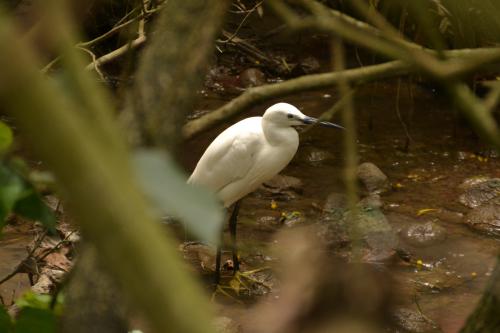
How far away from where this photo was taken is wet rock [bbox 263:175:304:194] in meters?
5.11

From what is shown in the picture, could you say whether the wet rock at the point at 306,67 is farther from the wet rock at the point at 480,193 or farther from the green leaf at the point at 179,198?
the green leaf at the point at 179,198

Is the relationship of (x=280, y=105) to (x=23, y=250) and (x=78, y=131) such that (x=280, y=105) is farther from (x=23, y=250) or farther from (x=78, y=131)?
Result: (x=78, y=131)

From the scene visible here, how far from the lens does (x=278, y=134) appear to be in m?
4.29

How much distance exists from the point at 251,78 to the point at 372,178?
190 centimetres

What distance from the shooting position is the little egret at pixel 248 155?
168 inches

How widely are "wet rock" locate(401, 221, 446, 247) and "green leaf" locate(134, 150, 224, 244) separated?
4102 mm

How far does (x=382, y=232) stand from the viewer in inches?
177

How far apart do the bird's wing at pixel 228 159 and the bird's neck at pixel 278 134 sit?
0.05 metres

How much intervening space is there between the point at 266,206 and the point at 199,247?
0.54 m

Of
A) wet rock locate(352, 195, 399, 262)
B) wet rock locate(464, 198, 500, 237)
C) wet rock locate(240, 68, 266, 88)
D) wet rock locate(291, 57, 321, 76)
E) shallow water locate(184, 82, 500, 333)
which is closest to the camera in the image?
shallow water locate(184, 82, 500, 333)

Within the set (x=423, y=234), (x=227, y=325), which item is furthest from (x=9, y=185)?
(x=423, y=234)

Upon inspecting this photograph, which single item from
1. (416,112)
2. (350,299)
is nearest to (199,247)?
(416,112)

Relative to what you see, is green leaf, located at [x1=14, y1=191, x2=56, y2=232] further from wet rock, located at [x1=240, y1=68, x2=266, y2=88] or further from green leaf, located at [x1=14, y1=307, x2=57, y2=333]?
wet rock, located at [x1=240, y1=68, x2=266, y2=88]

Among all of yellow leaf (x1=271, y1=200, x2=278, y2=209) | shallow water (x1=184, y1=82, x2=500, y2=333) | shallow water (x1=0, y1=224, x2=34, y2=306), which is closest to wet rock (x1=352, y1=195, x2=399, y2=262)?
A: shallow water (x1=184, y1=82, x2=500, y2=333)
